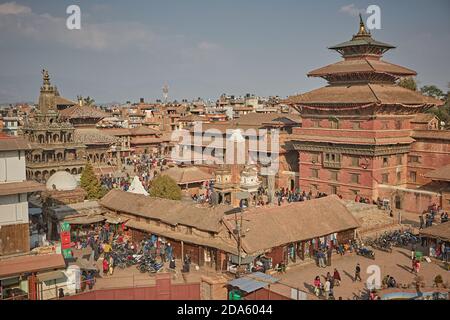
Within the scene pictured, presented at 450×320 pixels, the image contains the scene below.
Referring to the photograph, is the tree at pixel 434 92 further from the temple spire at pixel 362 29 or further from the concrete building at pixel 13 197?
the concrete building at pixel 13 197

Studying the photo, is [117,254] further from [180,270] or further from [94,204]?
[94,204]

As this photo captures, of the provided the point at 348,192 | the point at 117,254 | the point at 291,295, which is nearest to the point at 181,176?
the point at 348,192

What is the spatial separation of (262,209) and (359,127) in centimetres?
2002

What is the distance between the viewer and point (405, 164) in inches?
1795

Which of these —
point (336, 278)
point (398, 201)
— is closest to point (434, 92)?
point (398, 201)

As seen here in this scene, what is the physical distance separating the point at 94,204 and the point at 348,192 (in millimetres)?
22451

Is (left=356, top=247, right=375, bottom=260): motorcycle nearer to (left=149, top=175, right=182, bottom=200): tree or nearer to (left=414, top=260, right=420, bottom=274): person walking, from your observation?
(left=414, top=260, right=420, bottom=274): person walking

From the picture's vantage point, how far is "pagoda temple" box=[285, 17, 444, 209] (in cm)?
4303

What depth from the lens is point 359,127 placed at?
44500mm

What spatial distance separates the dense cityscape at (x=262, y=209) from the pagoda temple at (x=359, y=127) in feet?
0.46

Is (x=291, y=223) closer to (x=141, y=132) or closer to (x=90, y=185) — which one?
(x=90, y=185)

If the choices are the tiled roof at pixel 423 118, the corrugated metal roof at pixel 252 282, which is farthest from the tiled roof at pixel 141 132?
the corrugated metal roof at pixel 252 282
